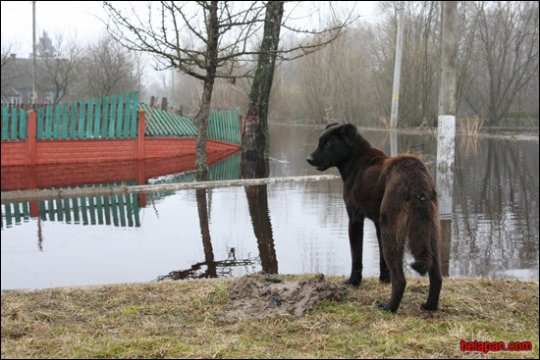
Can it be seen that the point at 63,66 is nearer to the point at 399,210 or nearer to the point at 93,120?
the point at 93,120

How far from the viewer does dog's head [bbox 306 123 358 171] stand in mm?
5734

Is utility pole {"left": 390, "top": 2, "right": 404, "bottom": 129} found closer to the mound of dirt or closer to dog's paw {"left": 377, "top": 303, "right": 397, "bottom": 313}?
the mound of dirt

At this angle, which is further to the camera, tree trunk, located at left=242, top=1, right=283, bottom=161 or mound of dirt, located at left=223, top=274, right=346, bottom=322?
tree trunk, located at left=242, top=1, right=283, bottom=161

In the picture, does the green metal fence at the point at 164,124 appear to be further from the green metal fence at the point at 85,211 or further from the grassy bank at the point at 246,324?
the grassy bank at the point at 246,324

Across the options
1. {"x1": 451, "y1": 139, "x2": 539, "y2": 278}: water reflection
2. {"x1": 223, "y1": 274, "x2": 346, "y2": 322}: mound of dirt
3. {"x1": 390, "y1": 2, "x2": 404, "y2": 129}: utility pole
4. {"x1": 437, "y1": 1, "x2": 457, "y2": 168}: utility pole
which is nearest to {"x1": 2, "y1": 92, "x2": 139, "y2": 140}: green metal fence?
{"x1": 451, "y1": 139, "x2": 539, "y2": 278}: water reflection

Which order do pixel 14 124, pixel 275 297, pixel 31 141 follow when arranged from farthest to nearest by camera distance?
pixel 31 141
pixel 14 124
pixel 275 297

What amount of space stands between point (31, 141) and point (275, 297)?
14.4 meters

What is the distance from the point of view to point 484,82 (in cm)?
3428

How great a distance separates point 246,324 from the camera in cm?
448

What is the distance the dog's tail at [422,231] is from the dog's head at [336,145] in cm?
123

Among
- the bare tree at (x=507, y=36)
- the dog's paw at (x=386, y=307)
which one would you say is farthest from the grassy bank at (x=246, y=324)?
the bare tree at (x=507, y=36)

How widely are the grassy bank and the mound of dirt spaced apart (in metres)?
0.09

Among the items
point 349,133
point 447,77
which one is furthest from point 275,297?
point 447,77

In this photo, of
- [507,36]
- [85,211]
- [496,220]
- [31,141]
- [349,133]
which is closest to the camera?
[349,133]
